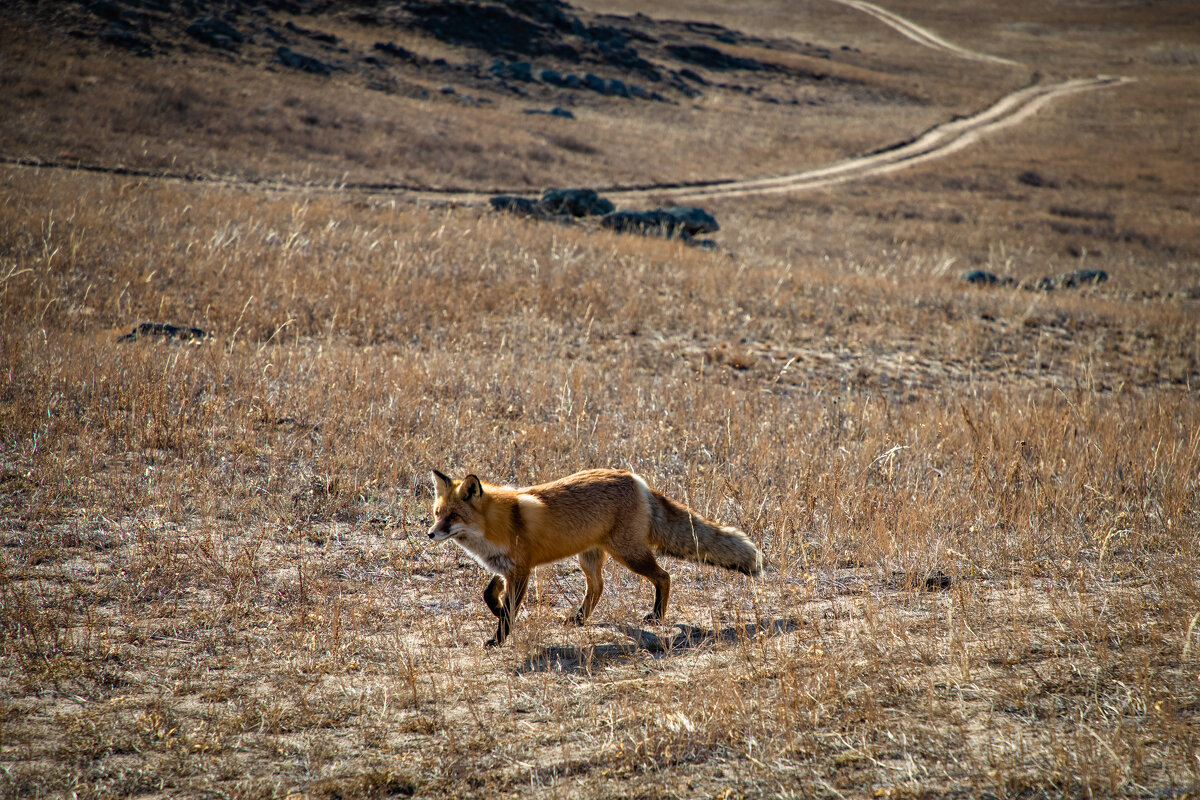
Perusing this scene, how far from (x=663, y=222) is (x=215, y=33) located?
35.8m

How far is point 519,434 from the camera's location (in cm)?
786

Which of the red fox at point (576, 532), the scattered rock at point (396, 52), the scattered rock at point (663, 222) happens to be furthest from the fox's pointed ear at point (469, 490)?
the scattered rock at point (396, 52)

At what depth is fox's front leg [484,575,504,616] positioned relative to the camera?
184 inches

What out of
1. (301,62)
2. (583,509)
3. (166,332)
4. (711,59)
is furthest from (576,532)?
(711,59)

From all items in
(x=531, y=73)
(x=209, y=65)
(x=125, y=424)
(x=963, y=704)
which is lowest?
(x=125, y=424)

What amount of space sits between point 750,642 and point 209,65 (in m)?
44.7

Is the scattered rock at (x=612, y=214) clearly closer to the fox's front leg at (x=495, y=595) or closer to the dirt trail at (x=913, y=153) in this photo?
the dirt trail at (x=913, y=153)

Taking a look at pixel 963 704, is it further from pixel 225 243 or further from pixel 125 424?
pixel 225 243

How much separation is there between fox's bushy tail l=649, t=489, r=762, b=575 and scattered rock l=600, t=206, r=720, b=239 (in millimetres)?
16384

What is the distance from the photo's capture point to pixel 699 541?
16.3ft

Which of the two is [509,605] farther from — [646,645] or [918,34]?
[918,34]

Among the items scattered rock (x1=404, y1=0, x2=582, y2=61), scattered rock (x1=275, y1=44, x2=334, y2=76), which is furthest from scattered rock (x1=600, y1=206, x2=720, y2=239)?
scattered rock (x1=404, y1=0, x2=582, y2=61)

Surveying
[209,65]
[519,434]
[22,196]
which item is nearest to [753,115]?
[209,65]

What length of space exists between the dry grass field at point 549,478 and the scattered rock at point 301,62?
86.9ft
